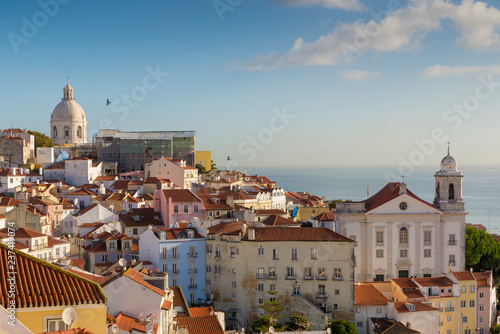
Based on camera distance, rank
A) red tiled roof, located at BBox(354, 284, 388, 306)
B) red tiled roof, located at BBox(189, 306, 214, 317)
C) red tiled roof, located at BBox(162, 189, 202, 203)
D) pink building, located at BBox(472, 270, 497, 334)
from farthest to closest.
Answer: red tiled roof, located at BBox(162, 189, 202, 203) → pink building, located at BBox(472, 270, 497, 334) → red tiled roof, located at BBox(354, 284, 388, 306) → red tiled roof, located at BBox(189, 306, 214, 317)

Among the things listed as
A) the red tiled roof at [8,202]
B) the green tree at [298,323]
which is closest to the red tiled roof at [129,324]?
the green tree at [298,323]

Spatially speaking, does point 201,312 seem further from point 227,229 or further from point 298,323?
point 227,229

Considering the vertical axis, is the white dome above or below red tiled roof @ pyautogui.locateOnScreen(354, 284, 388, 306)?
above

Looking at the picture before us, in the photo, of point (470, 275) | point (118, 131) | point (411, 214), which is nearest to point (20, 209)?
point (411, 214)

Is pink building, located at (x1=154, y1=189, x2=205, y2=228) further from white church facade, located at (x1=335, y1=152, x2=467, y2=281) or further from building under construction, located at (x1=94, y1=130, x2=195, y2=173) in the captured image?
building under construction, located at (x1=94, y1=130, x2=195, y2=173)

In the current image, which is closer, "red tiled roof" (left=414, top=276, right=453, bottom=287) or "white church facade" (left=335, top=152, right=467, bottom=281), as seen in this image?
"red tiled roof" (left=414, top=276, right=453, bottom=287)

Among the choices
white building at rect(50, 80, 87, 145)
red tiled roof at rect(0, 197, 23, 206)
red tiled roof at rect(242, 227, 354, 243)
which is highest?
white building at rect(50, 80, 87, 145)

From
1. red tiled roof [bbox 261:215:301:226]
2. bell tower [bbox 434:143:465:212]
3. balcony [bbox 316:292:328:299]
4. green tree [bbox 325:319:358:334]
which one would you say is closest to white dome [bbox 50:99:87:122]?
red tiled roof [bbox 261:215:301:226]

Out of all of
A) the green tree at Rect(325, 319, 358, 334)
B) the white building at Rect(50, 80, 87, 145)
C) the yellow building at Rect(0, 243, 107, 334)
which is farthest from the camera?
the white building at Rect(50, 80, 87, 145)
